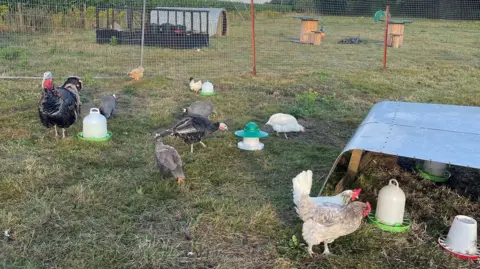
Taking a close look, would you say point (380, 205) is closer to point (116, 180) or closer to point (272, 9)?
point (116, 180)

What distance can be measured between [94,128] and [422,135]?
360 centimetres

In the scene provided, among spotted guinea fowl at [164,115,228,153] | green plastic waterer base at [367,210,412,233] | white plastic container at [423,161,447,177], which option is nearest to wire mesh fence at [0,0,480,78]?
spotted guinea fowl at [164,115,228,153]

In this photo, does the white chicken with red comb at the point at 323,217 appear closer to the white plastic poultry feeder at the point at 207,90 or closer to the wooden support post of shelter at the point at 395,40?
the white plastic poultry feeder at the point at 207,90

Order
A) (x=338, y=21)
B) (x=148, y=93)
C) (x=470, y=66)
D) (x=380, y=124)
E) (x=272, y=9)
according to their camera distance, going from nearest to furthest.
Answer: (x=380, y=124) < (x=148, y=93) < (x=470, y=66) < (x=272, y=9) < (x=338, y=21)

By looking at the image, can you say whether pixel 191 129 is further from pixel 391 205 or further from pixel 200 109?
pixel 391 205

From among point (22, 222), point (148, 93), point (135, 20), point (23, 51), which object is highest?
point (135, 20)

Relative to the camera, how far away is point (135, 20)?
1588 cm

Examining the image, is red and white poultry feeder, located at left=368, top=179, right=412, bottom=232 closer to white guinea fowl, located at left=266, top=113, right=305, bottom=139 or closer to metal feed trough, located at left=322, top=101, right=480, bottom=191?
metal feed trough, located at left=322, top=101, right=480, bottom=191

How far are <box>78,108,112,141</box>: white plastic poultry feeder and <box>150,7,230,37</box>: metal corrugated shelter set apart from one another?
10143mm

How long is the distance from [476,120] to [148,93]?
5405 mm

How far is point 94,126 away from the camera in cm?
526

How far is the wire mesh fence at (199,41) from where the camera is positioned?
10.7 meters

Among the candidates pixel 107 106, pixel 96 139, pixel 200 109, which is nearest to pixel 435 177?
pixel 200 109

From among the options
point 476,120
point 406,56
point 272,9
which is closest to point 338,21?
point 272,9
